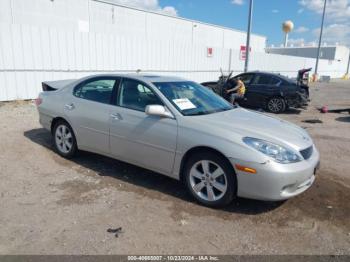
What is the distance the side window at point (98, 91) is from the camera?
4.66 meters

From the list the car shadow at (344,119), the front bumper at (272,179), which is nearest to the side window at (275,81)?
the car shadow at (344,119)

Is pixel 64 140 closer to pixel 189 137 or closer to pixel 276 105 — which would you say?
pixel 189 137

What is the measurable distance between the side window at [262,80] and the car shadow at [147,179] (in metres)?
8.03

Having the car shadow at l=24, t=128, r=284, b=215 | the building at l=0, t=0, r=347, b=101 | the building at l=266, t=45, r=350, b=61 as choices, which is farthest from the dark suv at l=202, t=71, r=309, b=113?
the building at l=266, t=45, r=350, b=61

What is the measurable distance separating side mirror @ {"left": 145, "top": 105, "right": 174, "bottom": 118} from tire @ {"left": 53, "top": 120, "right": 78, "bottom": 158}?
1865 mm

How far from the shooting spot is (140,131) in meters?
4.12

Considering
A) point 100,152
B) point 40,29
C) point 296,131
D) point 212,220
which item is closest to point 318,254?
point 212,220

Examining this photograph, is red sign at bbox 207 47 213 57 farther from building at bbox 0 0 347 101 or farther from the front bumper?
the front bumper

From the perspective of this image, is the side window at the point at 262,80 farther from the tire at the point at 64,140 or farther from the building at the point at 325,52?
the building at the point at 325,52

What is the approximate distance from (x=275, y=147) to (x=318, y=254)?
1160mm

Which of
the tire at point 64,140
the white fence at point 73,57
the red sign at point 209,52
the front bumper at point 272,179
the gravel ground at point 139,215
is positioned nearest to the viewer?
the gravel ground at point 139,215

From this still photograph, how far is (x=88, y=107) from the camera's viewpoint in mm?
4785

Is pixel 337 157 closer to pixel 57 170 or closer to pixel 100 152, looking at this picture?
pixel 100 152

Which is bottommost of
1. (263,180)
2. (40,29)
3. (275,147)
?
(263,180)
